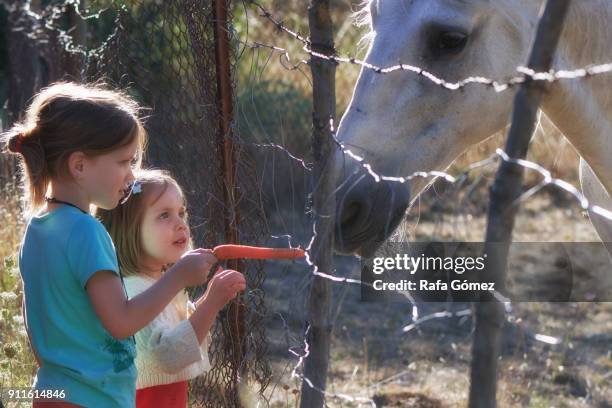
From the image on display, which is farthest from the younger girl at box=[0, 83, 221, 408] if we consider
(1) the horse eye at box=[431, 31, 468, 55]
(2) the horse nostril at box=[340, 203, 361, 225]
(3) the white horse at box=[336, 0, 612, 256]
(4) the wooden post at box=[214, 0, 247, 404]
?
(1) the horse eye at box=[431, 31, 468, 55]

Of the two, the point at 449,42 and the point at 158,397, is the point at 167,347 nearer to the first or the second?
the point at 158,397

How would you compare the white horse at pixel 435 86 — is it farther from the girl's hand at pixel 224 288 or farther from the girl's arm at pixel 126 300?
the girl's arm at pixel 126 300

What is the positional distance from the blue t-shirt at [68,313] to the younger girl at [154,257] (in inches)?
11.4

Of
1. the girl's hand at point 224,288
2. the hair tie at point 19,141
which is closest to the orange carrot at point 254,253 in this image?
the girl's hand at point 224,288

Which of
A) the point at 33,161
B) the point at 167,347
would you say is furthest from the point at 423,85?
the point at 33,161

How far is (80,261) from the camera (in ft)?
6.60

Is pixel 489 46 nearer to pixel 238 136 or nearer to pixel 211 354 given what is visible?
pixel 238 136

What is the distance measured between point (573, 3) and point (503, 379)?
2143 millimetres

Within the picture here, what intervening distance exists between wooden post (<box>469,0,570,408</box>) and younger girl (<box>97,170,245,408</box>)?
108 cm

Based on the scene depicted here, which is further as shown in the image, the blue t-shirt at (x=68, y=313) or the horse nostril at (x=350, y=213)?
the horse nostril at (x=350, y=213)

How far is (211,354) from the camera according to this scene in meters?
3.22

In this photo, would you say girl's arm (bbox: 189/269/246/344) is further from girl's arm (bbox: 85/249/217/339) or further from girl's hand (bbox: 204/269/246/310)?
girl's arm (bbox: 85/249/217/339)

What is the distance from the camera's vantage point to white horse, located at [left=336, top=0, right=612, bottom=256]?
264 centimetres

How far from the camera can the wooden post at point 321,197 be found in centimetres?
212
